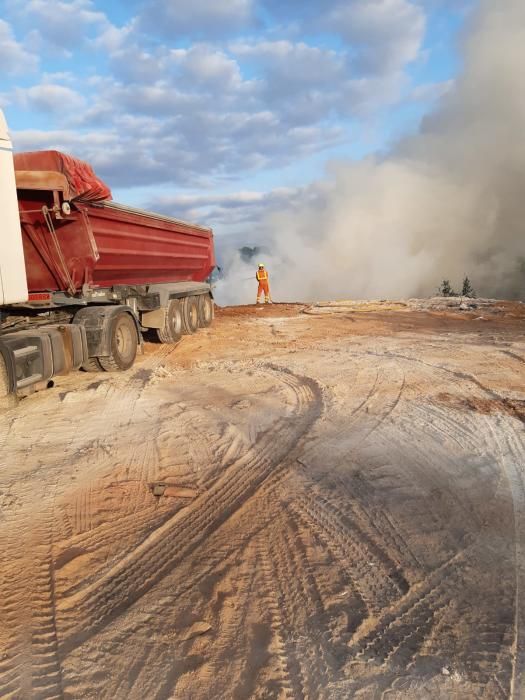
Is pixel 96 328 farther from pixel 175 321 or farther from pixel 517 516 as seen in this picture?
pixel 517 516

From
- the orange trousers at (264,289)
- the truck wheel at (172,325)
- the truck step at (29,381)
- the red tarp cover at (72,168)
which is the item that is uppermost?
the red tarp cover at (72,168)

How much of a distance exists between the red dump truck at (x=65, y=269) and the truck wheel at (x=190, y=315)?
2330 mm

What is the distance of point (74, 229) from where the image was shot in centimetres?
770

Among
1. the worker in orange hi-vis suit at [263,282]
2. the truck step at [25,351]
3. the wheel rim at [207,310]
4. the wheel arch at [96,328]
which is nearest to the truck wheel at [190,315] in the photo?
the wheel rim at [207,310]

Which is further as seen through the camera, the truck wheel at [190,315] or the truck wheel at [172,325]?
the truck wheel at [190,315]

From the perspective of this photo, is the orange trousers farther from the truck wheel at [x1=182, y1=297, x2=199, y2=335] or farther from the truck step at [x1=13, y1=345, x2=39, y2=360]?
the truck step at [x1=13, y1=345, x2=39, y2=360]

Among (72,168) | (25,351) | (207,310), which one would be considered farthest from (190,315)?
(25,351)

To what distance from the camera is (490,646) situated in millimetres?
2490

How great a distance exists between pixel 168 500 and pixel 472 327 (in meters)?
11.2

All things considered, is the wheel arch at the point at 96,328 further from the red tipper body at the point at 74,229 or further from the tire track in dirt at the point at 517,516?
the tire track in dirt at the point at 517,516

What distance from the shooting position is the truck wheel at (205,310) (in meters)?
14.9

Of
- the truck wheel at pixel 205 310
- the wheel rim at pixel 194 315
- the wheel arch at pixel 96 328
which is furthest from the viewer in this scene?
the truck wheel at pixel 205 310

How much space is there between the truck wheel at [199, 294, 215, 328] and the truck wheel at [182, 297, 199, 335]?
406 millimetres

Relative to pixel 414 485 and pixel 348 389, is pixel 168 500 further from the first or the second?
pixel 348 389
